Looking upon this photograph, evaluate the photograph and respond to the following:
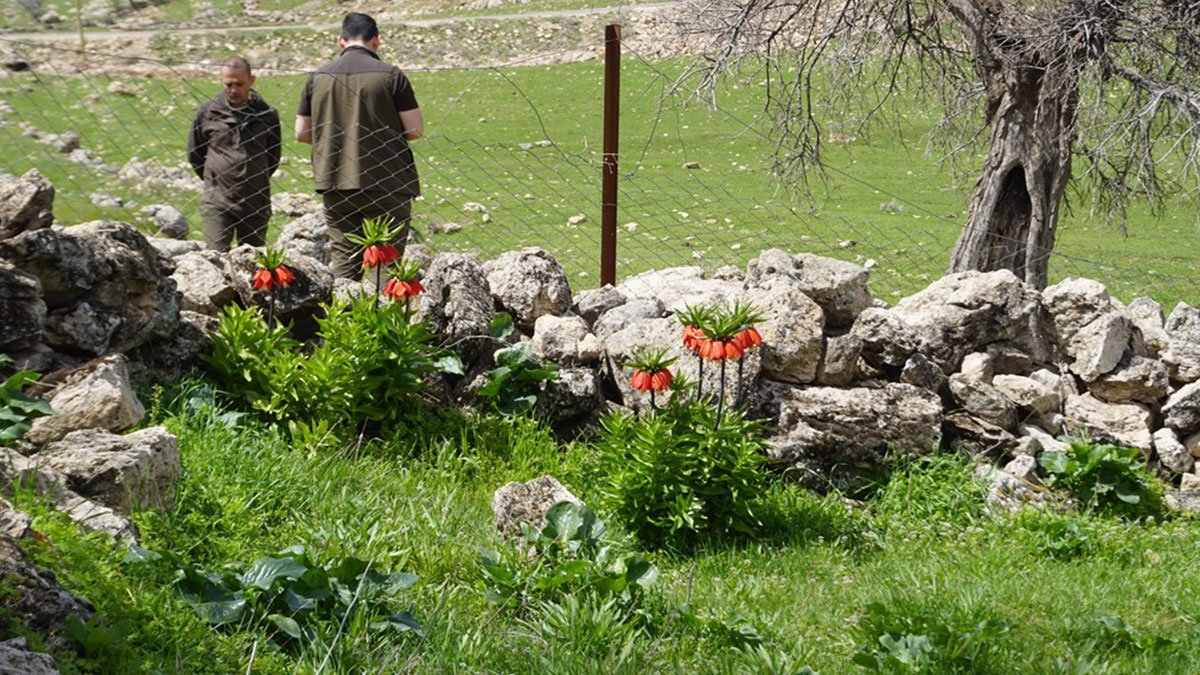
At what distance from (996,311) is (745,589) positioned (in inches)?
122

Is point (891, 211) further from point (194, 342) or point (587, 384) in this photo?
point (194, 342)

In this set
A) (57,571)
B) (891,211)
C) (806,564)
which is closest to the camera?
(57,571)

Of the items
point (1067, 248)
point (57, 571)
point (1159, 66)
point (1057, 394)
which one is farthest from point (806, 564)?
point (1067, 248)

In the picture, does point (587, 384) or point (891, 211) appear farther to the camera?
point (891, 211)

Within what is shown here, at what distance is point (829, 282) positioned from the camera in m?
7.46

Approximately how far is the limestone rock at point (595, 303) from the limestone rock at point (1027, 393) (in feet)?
7.34

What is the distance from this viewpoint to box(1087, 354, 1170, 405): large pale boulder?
24.8 feet

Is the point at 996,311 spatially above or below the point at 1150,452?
above

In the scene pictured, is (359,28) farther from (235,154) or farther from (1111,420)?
(1111,420)

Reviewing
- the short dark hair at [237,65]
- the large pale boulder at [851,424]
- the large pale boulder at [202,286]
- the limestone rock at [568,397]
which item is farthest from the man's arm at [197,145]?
the large pale boulder at [851,424]

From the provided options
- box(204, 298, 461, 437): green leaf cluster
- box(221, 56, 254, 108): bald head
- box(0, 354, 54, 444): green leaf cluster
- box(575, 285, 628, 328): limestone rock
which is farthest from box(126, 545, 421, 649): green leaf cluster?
box(221, 56, 254, 108): bald head

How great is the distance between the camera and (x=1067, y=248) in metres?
16.3

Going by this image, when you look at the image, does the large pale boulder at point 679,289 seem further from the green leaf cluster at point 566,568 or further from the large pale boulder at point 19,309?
the large pale boulder at point 19,309

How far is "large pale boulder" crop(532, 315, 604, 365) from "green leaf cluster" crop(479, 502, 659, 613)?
2.03 metres
